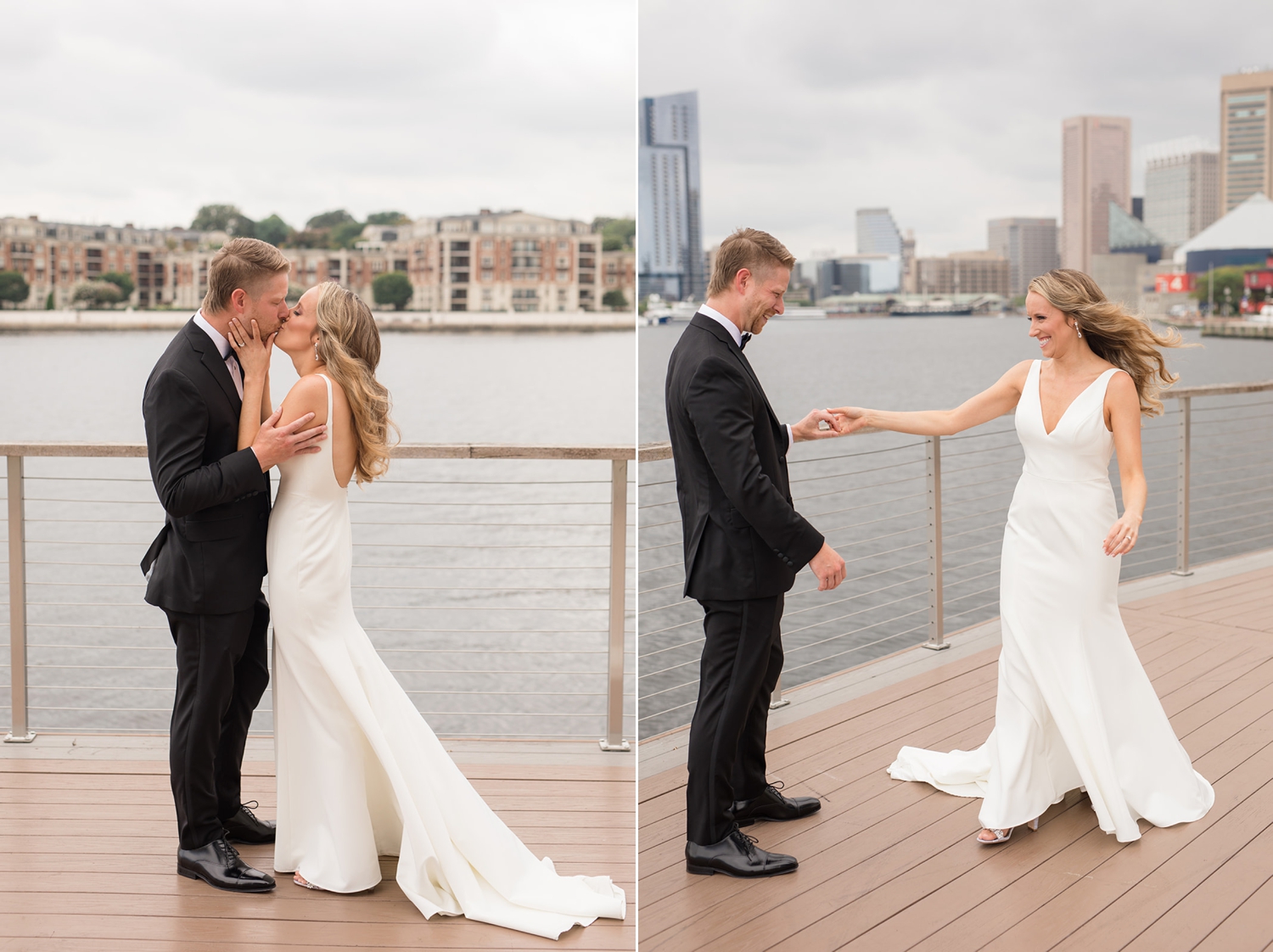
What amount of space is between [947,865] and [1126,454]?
3.58 ft

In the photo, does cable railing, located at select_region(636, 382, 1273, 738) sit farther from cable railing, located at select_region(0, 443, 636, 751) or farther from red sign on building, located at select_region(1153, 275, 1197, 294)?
red sign on building, located at select_region(1153, 275, 1197, 294)

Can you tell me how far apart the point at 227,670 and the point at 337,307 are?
0.87 m

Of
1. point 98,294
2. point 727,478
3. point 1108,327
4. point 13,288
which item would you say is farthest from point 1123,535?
point 13,288

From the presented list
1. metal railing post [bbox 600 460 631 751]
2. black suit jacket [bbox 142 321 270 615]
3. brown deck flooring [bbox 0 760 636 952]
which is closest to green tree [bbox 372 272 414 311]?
metal railing post [bbox 600 460 631 751]

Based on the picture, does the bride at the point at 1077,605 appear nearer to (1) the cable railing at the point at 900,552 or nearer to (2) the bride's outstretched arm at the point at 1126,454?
(2) the bride's outstretched arm at the point at 1126,454

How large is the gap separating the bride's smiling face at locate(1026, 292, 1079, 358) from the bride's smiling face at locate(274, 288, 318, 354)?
5.70 ft

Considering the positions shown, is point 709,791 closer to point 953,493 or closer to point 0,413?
point 953,493

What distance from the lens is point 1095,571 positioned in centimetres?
274

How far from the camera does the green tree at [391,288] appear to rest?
45250 millimetres

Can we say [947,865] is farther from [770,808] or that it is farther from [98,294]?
[98,294]

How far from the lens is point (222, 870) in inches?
96.6

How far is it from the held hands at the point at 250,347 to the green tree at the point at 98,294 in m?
44.5


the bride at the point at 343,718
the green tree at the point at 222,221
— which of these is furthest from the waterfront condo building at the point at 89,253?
the bride at the point at 343,718

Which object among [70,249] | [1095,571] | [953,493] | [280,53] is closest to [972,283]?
[953,493]
